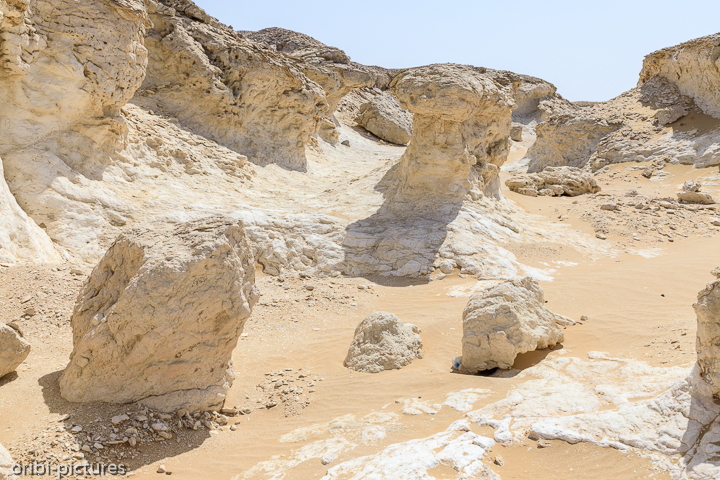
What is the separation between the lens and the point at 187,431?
3.99 metres

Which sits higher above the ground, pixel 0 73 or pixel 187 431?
pixel 0 73

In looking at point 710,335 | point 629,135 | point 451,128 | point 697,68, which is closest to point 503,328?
point 710,335

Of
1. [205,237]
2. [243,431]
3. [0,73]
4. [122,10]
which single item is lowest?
[243,431]

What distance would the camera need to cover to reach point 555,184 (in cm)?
1395

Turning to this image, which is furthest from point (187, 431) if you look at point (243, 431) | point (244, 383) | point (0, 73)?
point (0, 73)

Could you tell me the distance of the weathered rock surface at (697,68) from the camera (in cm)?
1596

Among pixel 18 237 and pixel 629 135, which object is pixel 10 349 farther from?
pixel 629 135

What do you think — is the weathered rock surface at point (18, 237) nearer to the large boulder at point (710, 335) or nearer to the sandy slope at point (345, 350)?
the sandy slope at point (345, 350)

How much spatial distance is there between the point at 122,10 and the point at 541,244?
347 inches

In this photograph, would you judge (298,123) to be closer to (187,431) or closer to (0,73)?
(0,73)

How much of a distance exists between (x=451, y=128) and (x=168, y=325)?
7.30 metres

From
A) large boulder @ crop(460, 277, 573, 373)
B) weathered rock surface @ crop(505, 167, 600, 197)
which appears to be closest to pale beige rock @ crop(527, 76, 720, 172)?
weathered rock surface @ crop(505, 167, 600, 197)

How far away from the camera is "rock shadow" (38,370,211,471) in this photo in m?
3.58

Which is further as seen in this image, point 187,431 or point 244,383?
point 244,383
